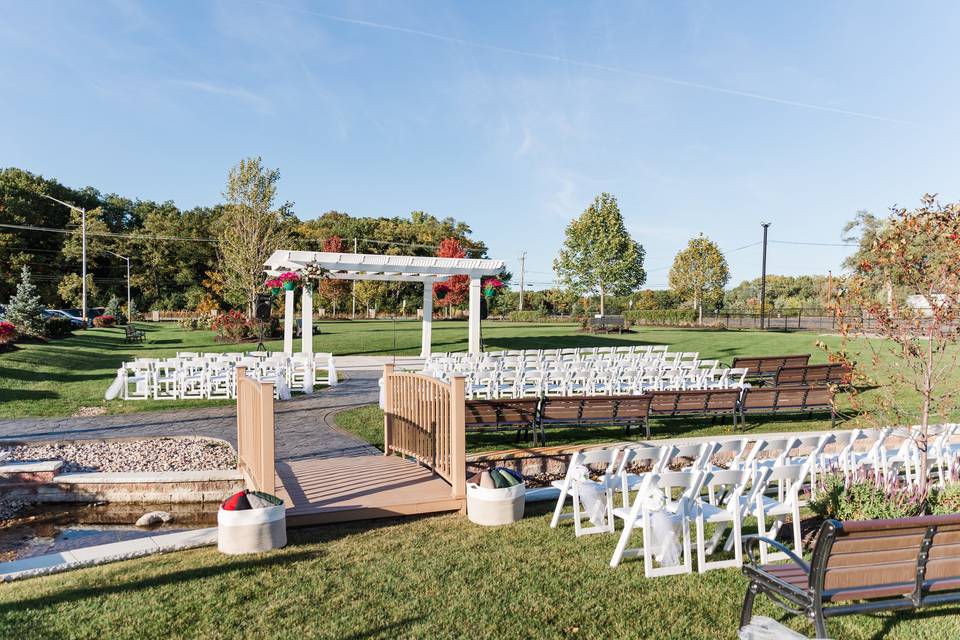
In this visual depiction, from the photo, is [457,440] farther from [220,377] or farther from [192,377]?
[192,377]

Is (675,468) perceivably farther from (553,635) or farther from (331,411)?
(331,411)

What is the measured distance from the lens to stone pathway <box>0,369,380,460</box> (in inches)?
378

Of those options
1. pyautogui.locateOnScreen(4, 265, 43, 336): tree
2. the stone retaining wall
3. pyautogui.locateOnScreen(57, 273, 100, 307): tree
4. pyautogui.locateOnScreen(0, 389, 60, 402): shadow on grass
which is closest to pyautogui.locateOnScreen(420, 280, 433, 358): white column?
pyautogui.locateOnScreen(0, 389, 60, 402): shadow on grass

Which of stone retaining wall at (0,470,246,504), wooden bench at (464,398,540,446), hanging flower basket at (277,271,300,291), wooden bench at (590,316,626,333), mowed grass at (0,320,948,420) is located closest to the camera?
stone retaining wall at (0,470,246,504)

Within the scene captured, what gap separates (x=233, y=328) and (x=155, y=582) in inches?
1090

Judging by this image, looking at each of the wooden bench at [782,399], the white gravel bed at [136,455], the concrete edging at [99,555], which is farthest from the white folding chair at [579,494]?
the wooden bench at [782,399]

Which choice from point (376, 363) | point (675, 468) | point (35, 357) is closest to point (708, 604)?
point (675, 468)

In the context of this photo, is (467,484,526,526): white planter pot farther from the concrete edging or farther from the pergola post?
the pergola post

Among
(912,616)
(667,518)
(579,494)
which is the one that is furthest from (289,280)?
(912,616)

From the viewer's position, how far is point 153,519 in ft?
24.4

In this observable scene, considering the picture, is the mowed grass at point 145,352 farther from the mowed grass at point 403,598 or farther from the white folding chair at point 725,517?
the mowed grass at point 403,598

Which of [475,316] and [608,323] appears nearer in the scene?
[475,316]

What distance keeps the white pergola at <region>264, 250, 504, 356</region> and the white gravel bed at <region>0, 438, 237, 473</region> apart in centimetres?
823

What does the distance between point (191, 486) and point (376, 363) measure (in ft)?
45.7
